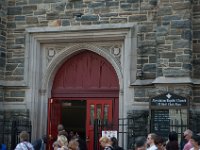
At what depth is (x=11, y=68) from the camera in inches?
583

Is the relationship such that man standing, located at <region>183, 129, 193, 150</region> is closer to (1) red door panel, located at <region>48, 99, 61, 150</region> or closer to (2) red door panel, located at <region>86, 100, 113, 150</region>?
(2) red door panel, located at <region>86, 100, 113, 150</region>

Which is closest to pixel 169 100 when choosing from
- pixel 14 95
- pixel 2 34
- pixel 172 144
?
pixel 172 144

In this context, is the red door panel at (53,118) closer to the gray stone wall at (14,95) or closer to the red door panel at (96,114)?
the gray stone wall at (14,95)

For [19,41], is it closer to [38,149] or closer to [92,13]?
[92,13]

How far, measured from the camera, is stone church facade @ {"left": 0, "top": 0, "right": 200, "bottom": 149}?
41.4 ft

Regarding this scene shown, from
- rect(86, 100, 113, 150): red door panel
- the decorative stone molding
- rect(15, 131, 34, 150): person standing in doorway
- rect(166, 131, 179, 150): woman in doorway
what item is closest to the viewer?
rect(166, 131, 179, 150): woman in doorway

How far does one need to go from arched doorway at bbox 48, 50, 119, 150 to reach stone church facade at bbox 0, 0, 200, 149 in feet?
0.78

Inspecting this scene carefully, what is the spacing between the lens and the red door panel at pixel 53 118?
14.7 metres

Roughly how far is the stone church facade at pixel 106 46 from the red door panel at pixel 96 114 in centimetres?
49

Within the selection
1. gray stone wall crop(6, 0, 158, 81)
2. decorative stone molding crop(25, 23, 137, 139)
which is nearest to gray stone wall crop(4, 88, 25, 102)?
decorative stone molding crop(25, 23, 137, 139)

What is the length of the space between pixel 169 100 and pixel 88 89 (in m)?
3.21

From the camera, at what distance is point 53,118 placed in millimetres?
14812

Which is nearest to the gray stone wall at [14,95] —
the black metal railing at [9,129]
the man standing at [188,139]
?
the black metal railing at [9,129]

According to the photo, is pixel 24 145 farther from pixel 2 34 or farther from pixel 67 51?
pixel 2 34
